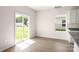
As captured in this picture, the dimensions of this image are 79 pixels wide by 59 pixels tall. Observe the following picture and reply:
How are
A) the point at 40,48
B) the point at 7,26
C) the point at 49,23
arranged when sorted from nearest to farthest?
the point at 7,26, the point at 40,48, the point at 49,23

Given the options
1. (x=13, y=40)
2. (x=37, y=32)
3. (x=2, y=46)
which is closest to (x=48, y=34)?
(x=37, y=32)

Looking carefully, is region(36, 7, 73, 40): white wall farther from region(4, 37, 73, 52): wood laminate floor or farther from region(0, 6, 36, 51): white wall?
region(0, 6, 36, 51): white wall

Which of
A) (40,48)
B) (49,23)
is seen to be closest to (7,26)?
(40,48)

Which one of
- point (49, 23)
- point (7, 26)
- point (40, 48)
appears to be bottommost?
point (40, 48)

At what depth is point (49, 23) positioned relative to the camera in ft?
24.2

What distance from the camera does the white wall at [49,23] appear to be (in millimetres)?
6749

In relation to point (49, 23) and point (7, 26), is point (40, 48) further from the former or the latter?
point (49, 23)

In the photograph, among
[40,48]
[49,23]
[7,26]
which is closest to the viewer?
[7,26]

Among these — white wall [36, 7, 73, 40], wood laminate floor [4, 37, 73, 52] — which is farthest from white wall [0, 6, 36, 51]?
white wall [36, 7, 73, 40]

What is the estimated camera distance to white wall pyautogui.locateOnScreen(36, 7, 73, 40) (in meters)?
6.75
